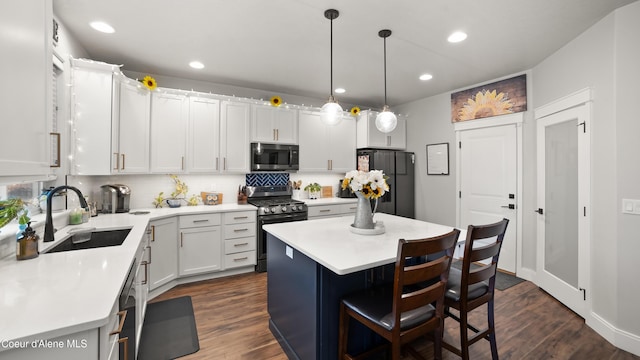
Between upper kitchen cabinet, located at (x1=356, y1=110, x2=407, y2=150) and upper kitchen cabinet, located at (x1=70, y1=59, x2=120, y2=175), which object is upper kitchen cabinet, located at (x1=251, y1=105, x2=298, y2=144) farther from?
upper kitchen cabinet, located at (x1=70, y1=59, x2=120, y2=175)

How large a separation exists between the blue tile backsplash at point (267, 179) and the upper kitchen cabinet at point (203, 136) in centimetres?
61

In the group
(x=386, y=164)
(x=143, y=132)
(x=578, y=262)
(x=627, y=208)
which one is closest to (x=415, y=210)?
(x=386, y=164)

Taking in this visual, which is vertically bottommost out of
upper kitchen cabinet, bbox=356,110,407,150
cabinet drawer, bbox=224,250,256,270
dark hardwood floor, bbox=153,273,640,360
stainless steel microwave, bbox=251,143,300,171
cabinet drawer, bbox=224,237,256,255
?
dark hardwood floor, bbox=153,273,640,360

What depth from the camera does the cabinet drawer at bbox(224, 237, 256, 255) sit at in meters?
3.60

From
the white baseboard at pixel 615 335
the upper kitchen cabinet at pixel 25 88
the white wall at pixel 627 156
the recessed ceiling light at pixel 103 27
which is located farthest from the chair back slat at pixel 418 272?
the recessed ceiling light at pixel 103 27

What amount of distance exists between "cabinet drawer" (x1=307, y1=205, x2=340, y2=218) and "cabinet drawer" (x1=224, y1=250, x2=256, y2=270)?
3.30 ft

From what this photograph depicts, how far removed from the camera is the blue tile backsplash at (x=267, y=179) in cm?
432

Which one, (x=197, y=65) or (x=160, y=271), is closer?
(x=160, y=271)

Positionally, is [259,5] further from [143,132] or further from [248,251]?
[248,251]

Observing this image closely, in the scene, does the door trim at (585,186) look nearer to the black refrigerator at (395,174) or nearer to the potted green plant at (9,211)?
the black refrigerator at (395,174)

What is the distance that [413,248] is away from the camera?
140 cm

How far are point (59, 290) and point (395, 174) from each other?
14.5 feet

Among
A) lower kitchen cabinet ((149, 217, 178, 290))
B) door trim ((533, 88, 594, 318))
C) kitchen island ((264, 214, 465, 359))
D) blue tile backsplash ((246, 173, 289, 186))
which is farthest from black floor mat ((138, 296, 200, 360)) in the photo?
door trim ((533, 88, 594, 318))

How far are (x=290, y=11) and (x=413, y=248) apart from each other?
6.79 ft
